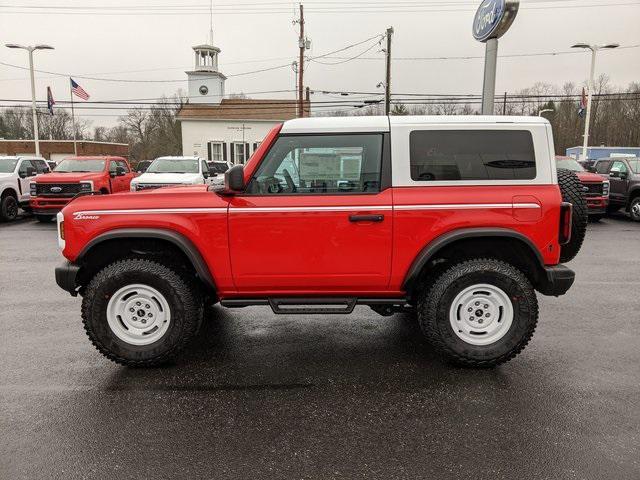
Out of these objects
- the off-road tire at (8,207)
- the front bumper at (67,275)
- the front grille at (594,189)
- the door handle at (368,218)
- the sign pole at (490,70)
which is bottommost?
the off-road tire at (8,207)

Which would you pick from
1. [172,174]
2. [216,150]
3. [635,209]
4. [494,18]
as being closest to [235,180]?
[494,18]

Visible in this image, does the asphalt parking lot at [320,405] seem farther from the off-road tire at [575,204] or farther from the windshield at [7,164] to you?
the windshield at [7,164]

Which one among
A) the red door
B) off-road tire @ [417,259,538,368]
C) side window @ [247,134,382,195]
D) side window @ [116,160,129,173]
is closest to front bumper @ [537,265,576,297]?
off-road tire @ [417,259,538,368]

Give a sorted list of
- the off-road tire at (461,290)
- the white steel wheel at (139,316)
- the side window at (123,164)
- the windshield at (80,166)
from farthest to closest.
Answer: the side window at (123,164), the windshield at (80,166), the white steel wheel at (139,316), the off-road tire at (461,290)

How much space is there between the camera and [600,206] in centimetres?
1307

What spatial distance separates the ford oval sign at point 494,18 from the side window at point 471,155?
6.55 meters

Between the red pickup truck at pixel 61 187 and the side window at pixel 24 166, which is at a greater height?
the side window at pixel 24 166

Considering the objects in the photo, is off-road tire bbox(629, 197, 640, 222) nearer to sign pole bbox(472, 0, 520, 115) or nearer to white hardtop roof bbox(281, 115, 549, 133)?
sign pole bbox(472, 0, 520, 115)

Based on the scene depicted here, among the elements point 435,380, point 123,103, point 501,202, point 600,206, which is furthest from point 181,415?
point 123,103

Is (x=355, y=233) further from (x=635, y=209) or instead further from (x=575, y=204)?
(x=635, y=209)

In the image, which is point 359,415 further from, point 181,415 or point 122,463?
point 122,463

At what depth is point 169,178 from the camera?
13.7 meters

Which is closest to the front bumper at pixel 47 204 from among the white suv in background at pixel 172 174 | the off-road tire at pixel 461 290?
the white suv in background at pixel 172 174

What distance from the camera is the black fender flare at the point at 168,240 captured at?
151 inches
